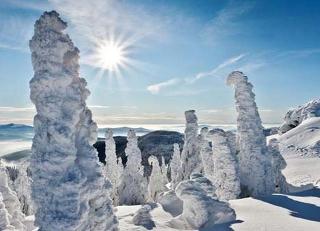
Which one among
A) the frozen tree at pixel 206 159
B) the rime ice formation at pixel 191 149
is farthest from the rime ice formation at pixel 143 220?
the rime ice formation at pixel 191 149

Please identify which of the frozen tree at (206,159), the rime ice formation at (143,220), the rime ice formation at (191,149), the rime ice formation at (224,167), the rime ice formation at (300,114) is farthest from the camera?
the rime ice formation at (300,114)

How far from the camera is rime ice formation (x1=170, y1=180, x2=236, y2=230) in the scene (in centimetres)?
2502

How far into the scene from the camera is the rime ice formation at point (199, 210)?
25016mm

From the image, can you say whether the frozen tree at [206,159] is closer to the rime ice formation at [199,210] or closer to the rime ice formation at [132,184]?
the rime ice formation at [132,184]

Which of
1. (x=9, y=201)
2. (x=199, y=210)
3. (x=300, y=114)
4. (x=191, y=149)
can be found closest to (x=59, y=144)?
(x=199, y=210)

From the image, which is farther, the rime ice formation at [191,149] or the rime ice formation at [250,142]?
the rime ice formation at [191,149]

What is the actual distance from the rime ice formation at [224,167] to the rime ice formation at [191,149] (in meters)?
10.3

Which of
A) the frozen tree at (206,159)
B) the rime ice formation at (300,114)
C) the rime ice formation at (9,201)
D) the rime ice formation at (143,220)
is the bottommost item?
the rime ice formation at (143,220)

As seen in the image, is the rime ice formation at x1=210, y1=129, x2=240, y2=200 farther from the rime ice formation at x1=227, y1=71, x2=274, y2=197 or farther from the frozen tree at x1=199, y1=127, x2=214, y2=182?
the frozen tree at x1=199, y1=127, x2=214, y2=182

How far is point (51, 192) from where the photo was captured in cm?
1495

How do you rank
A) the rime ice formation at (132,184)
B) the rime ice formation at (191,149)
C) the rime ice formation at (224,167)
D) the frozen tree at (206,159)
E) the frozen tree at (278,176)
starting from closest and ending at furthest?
the rime ice formation at (224,167) → the frozen tree at (278,176) → the frozen tree at (206,159) → the rime ice formation at (191,149) → the rime ice formation at (132,184)

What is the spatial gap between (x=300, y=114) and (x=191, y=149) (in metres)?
50.5

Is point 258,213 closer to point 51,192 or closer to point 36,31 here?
point 51,192

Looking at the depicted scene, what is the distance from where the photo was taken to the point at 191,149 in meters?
45.9
